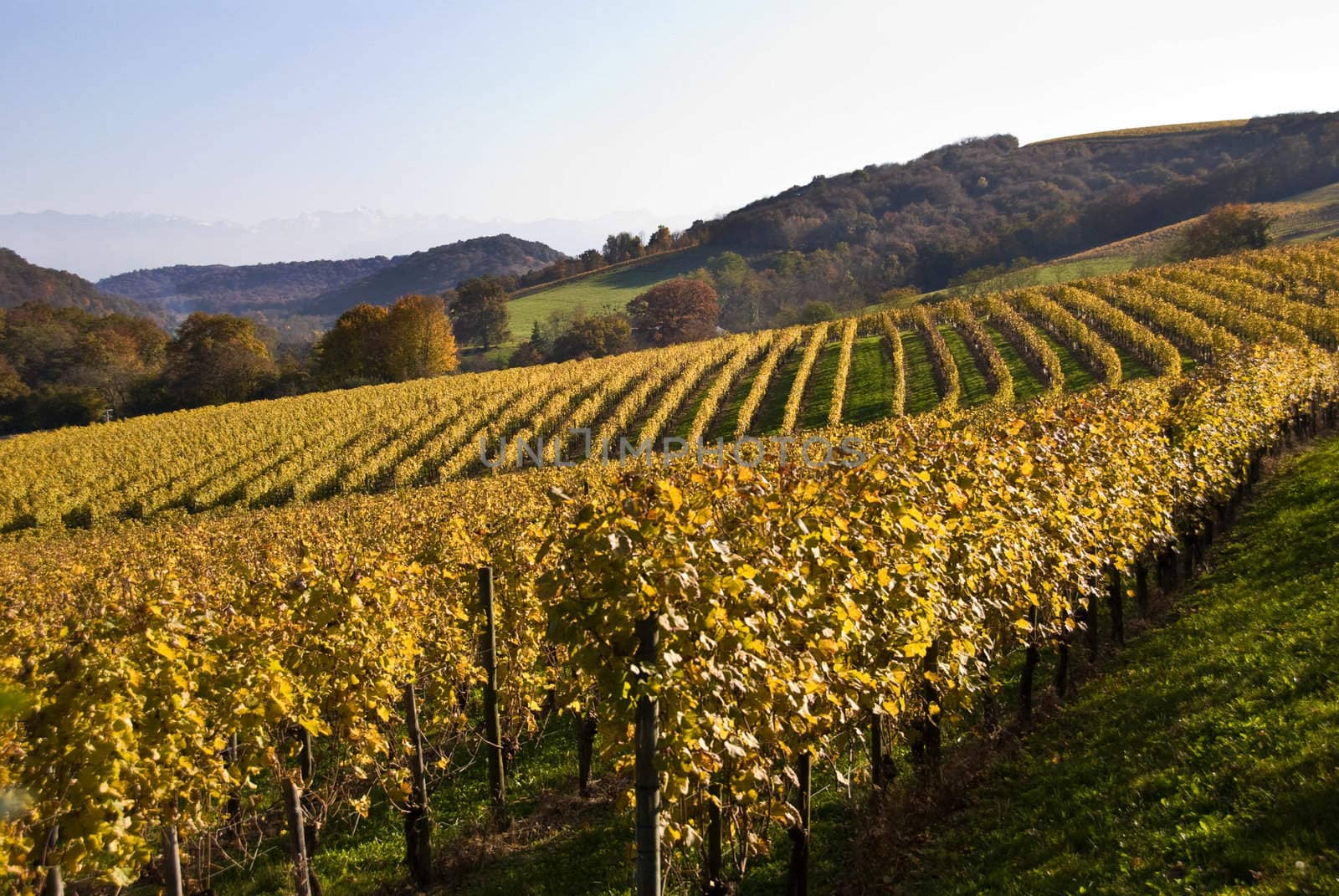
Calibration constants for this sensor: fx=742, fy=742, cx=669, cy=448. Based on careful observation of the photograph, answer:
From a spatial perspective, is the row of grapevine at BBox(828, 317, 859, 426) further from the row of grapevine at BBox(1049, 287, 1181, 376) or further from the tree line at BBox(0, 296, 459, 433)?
the tree line at BBox(0, 296, 459, 433)

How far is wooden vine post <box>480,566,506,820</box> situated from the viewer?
8.29 metres

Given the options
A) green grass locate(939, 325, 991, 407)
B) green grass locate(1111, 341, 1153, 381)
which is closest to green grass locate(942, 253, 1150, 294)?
green grass locate(939, 325, 991, 407)

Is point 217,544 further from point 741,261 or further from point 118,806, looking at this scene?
point 741,261

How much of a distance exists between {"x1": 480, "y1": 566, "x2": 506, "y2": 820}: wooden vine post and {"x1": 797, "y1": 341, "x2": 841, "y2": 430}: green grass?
29.4 metres

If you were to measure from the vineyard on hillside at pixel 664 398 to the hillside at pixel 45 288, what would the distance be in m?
106

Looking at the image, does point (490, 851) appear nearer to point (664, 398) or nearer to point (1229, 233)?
point (664, 398)

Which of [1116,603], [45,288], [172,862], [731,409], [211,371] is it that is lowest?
[1116,603]

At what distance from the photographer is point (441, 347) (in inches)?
2788

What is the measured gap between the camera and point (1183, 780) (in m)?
6.05

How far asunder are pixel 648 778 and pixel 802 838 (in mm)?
2586

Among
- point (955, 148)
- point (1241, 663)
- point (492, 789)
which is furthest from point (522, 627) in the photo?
point (955, 148)

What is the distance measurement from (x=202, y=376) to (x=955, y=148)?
163908mm

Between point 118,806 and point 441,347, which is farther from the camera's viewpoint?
point 441,347

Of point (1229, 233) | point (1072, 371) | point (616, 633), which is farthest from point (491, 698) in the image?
point (1229, 233)
